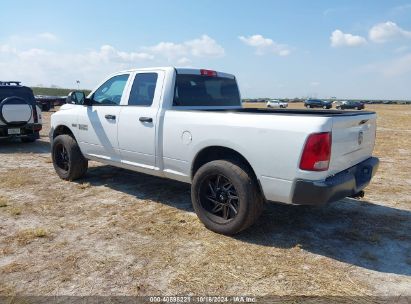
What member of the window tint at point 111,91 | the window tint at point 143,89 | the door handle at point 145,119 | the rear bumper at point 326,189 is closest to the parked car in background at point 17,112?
the window tint at point 111,91

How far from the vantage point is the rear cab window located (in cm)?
508

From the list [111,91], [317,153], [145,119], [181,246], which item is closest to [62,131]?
[111,91]

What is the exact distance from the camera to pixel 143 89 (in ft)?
17.3

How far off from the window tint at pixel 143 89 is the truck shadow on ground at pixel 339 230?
152cm

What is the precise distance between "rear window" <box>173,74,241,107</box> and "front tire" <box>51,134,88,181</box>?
8.17 ft

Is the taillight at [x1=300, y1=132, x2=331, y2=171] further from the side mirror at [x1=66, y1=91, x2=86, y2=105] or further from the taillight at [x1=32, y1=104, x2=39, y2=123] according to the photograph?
the taillight at [x1=32, y1=104, x2=39, y2=123]

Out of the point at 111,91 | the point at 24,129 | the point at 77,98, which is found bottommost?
the point at 24,129

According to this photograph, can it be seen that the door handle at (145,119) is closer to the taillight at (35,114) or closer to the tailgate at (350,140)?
the tailgate at (350,140)

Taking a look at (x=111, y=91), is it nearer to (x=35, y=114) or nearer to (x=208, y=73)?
(x=208, y=73)

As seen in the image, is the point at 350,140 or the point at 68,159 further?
the point at 68,159

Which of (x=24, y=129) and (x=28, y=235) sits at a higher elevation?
(x=24, y=129)

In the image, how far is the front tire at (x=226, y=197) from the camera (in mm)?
3938

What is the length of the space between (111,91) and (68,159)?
5.45ft

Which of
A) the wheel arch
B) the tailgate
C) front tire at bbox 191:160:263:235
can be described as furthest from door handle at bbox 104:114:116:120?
the tailgate
